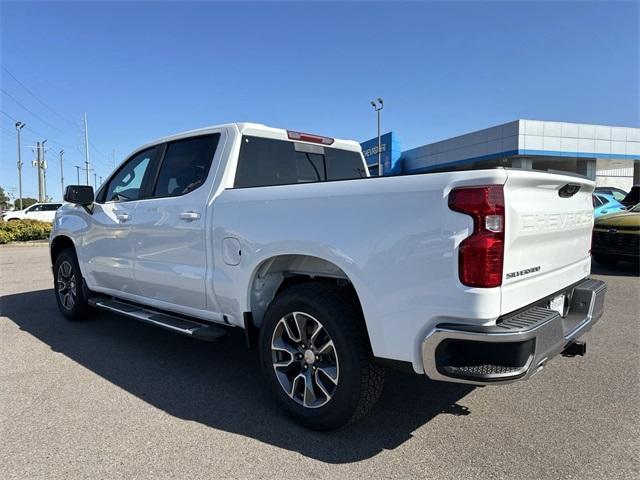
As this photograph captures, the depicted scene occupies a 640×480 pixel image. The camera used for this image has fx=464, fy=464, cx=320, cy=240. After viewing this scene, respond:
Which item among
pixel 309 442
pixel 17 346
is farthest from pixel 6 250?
pixel 309 442

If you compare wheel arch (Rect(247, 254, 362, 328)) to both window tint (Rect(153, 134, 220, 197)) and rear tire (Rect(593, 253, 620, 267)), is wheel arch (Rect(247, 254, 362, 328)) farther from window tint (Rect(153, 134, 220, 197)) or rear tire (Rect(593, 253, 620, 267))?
rear tire (Rect(593, 253, 620, 267))

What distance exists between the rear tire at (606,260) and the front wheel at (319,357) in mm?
8224

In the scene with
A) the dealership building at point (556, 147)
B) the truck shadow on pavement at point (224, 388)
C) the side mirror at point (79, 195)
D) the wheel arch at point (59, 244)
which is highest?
the dealership building at point (556, 147)

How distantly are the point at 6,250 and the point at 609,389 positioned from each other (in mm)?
18570

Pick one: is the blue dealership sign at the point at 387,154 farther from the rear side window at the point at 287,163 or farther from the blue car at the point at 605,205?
the rear side window at the point at 287,163

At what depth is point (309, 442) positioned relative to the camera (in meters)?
2.90

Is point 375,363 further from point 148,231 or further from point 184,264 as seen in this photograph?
point 148,231

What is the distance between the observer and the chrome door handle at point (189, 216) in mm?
3732

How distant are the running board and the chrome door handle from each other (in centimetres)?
87

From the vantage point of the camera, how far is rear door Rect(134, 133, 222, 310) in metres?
3.76

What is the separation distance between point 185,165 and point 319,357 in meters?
2.24

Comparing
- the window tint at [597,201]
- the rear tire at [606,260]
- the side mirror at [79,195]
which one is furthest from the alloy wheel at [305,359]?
the window tint at [597,201]

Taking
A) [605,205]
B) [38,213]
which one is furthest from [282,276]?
[38,213]

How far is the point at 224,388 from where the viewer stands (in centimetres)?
375
